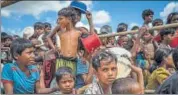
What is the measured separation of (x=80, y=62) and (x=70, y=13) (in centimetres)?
41

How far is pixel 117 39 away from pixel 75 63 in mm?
1219

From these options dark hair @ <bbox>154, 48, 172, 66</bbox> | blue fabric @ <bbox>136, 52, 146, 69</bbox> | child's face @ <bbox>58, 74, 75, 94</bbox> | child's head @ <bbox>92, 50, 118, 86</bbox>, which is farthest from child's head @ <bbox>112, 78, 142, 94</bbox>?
blue fabric @ <bbox>136, 52, 146, 69</bbox>

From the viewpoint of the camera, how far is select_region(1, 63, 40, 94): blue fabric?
2.91 metres

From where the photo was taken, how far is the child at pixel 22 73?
291cm

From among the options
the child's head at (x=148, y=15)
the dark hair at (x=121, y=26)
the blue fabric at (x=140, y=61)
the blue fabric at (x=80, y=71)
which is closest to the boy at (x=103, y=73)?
the blue fabric at (x=80, y=71)

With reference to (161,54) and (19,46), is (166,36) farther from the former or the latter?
(19,46)

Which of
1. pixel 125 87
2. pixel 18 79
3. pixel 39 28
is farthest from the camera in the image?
pixel 39 28

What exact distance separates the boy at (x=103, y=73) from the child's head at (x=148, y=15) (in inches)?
65.1

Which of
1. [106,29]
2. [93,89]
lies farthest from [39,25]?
[93,89]

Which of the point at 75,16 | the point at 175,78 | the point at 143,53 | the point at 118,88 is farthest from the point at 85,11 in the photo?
the point at 175,78

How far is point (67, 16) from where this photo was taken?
3.50m

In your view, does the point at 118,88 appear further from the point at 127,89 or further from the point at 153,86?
the point at 153,86

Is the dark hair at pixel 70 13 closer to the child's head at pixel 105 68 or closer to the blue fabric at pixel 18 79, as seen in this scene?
the blue fabric at pixel 18 79

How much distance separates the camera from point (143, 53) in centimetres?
415
